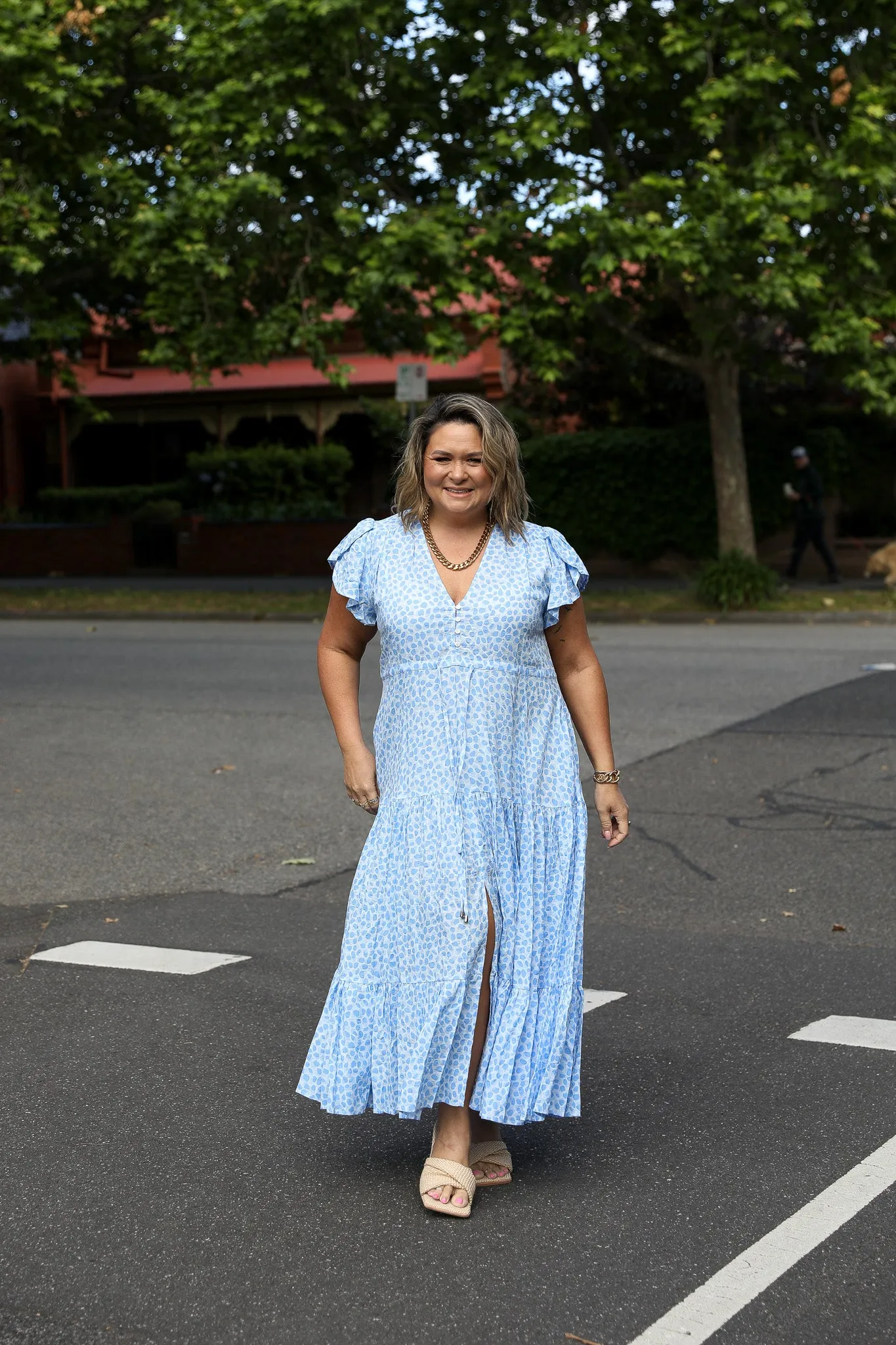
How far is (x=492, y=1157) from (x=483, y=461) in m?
1.60

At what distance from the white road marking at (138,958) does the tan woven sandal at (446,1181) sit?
1.99 m

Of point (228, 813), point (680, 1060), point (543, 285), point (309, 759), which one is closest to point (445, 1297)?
point (680, 1060)

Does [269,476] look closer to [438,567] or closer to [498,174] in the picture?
[498,174]

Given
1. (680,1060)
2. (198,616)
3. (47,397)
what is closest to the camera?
(680,1060)

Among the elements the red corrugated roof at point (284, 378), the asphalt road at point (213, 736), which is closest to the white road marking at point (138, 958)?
the asphalt road at point (213, 736)

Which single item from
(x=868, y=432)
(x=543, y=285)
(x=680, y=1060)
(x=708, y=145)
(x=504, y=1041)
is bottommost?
(x=680, y=1060)

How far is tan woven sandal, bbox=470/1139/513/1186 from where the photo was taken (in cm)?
375

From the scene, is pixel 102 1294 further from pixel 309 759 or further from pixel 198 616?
pixel 198 616

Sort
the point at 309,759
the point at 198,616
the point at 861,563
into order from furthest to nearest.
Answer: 1. the point at 861,563
2. the point at 198,616
3. the point at 309,759

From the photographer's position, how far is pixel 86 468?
38594 mm

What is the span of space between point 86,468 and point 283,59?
21.1m

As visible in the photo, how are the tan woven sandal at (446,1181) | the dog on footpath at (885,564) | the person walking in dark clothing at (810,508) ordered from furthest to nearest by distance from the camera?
the person walking in dark clothing at (810,508) → the dog on footpath at (885,564) → the tan woven sandal at (446,1181)

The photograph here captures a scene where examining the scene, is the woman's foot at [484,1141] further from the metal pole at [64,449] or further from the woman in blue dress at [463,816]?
the metal pole at [64,449]

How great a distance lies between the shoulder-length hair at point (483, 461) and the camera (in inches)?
147
